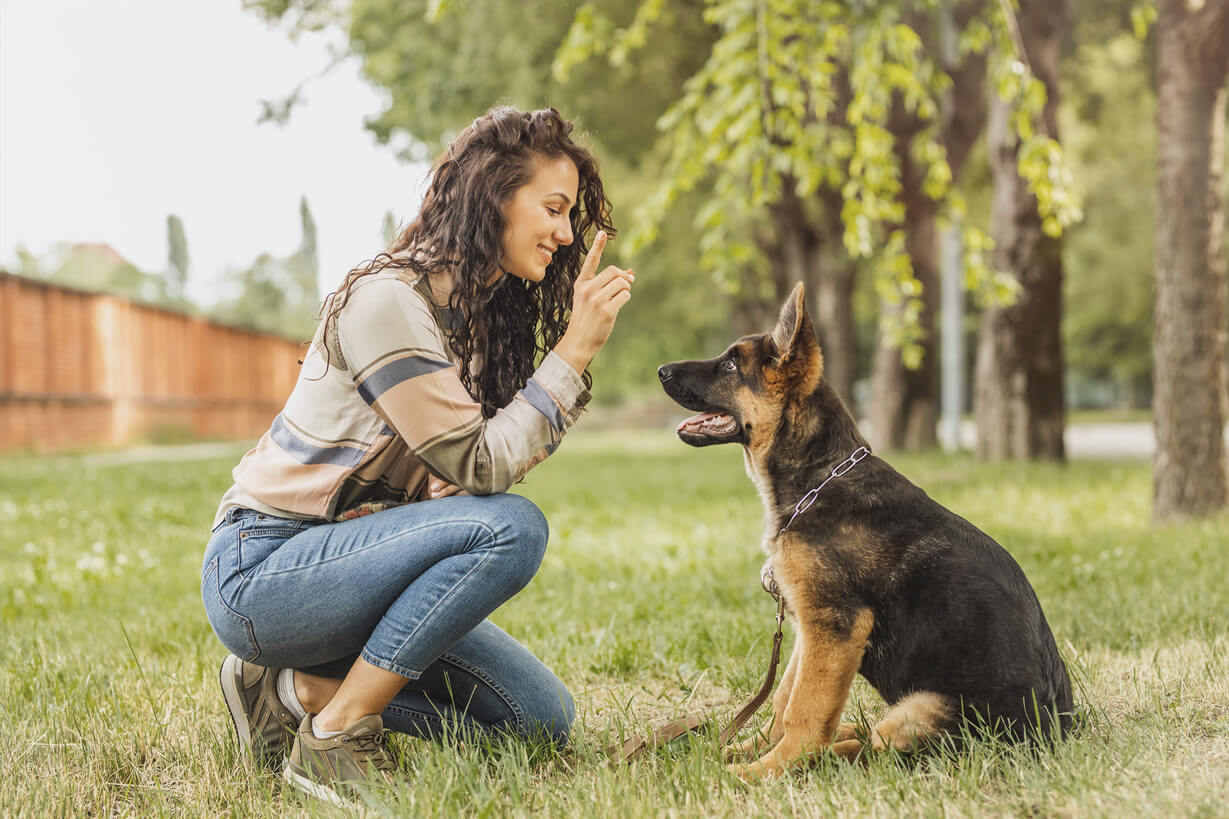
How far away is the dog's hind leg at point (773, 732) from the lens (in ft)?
11.3

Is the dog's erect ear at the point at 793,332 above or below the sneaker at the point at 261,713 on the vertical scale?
above

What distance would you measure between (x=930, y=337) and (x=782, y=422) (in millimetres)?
14929

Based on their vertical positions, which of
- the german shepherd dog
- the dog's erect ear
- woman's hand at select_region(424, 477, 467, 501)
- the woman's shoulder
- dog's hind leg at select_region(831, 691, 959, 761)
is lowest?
dog's hind leg at select_region(831, 691, 959, 761)

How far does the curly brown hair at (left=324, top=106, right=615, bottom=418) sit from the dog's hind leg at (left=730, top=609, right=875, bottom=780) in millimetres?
1107

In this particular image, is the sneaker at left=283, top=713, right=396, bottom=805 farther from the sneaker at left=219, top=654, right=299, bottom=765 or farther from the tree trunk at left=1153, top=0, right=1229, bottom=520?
the tree trunk at left=1153, top=0, right=1229, bottom=520

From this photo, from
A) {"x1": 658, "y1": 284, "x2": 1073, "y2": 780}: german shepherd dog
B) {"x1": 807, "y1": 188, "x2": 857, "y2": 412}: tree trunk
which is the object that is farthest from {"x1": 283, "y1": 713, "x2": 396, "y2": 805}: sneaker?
{"x1": 807, "y1": 188, "x2": 857, "y2": 412}: tree trunk

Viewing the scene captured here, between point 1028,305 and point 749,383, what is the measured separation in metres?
11.1

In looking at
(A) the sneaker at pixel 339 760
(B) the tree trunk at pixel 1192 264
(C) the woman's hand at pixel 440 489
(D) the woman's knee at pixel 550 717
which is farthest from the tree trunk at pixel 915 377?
(A) the sneaker at pixel 339 760

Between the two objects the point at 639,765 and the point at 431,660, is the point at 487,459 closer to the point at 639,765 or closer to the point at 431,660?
the point at 431,660

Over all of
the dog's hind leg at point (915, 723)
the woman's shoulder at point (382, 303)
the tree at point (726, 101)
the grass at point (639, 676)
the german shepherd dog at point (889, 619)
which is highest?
the tree at point (726, 101)

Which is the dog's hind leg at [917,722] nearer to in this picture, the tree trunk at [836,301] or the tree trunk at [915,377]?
the tree trunk at [915,377]

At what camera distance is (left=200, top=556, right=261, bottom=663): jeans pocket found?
3150 mm

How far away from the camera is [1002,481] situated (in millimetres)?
11070

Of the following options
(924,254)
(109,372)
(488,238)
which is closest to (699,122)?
(488,238)
